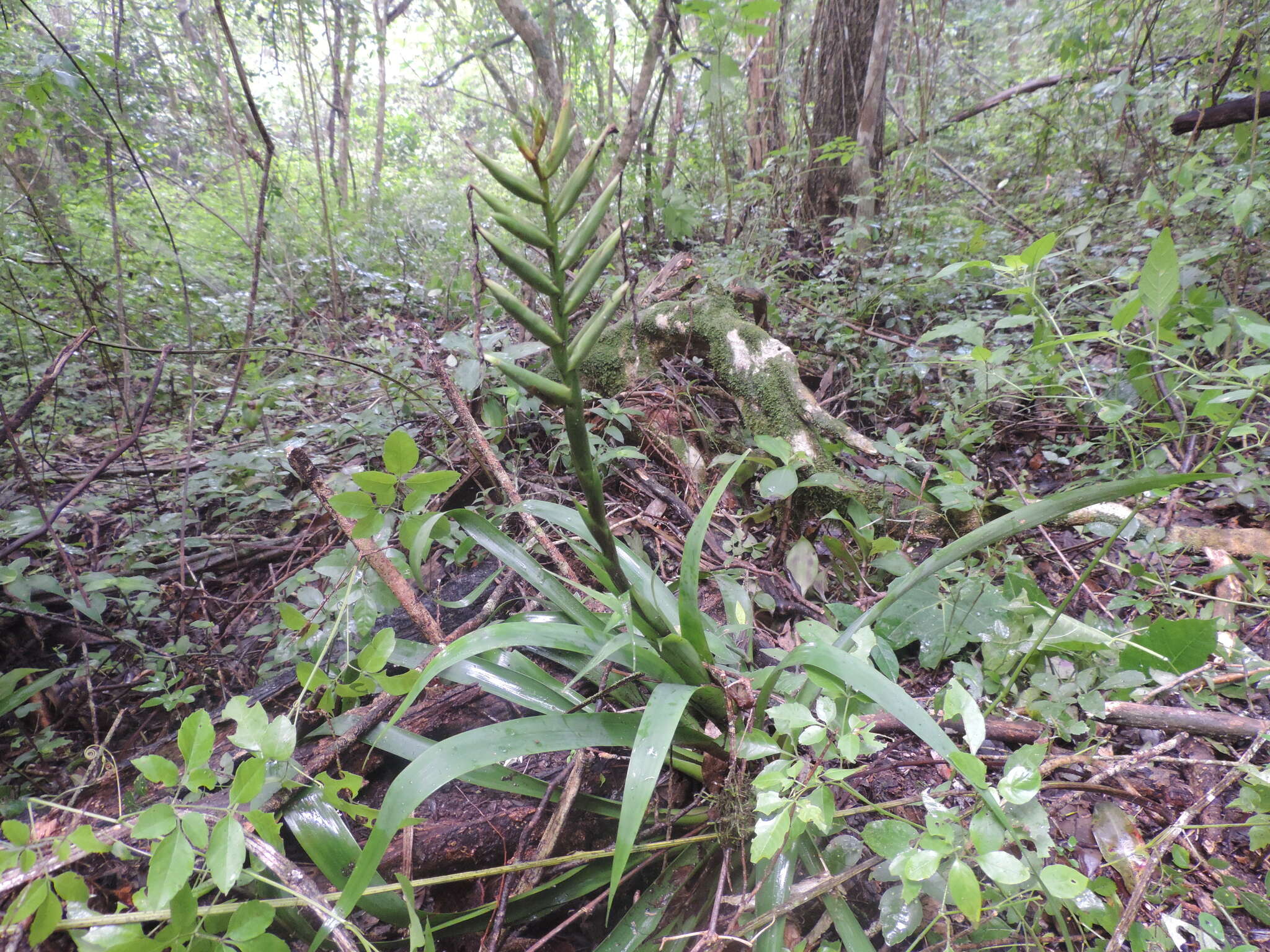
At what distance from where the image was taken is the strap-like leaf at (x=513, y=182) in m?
0.50

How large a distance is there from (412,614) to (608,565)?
24.6 inches

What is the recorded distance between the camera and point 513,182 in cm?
53

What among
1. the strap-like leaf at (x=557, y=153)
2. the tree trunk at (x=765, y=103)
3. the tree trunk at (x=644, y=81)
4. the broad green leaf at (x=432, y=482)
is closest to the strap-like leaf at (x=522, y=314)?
the strap-like leaf at (x=557, y=153)

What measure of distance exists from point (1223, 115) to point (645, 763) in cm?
372

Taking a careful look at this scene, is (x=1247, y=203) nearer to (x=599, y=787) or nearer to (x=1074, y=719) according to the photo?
(x=1074, y=719)

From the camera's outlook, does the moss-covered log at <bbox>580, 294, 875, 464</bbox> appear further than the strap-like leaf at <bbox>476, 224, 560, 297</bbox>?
Yes

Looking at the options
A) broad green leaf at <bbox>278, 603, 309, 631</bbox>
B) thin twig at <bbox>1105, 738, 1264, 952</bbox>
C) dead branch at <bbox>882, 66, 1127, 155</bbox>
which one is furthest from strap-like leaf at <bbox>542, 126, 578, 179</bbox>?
dead branch at <bbox>882, 66, 1127, 155</bbox>

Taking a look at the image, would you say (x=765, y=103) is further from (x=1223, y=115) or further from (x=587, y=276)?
(x=587, y=276)

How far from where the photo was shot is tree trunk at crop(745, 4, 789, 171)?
16.5 ft

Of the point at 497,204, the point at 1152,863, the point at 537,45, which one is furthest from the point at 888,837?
the point at 537,45

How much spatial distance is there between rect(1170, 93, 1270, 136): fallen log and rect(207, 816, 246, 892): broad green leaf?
3937mm

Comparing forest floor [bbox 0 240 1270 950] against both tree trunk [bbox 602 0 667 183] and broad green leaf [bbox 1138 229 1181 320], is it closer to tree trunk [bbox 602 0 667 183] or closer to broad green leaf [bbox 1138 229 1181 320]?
broad green leaf [bbox 1138 229 1181 320]

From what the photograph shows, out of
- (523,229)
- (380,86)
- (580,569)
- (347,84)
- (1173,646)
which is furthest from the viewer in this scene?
(380,86)

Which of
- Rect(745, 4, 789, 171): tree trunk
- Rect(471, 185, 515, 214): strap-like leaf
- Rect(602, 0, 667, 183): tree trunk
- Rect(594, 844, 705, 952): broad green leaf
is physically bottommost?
Rect(594, 844, 705, 952): broad green leaf
